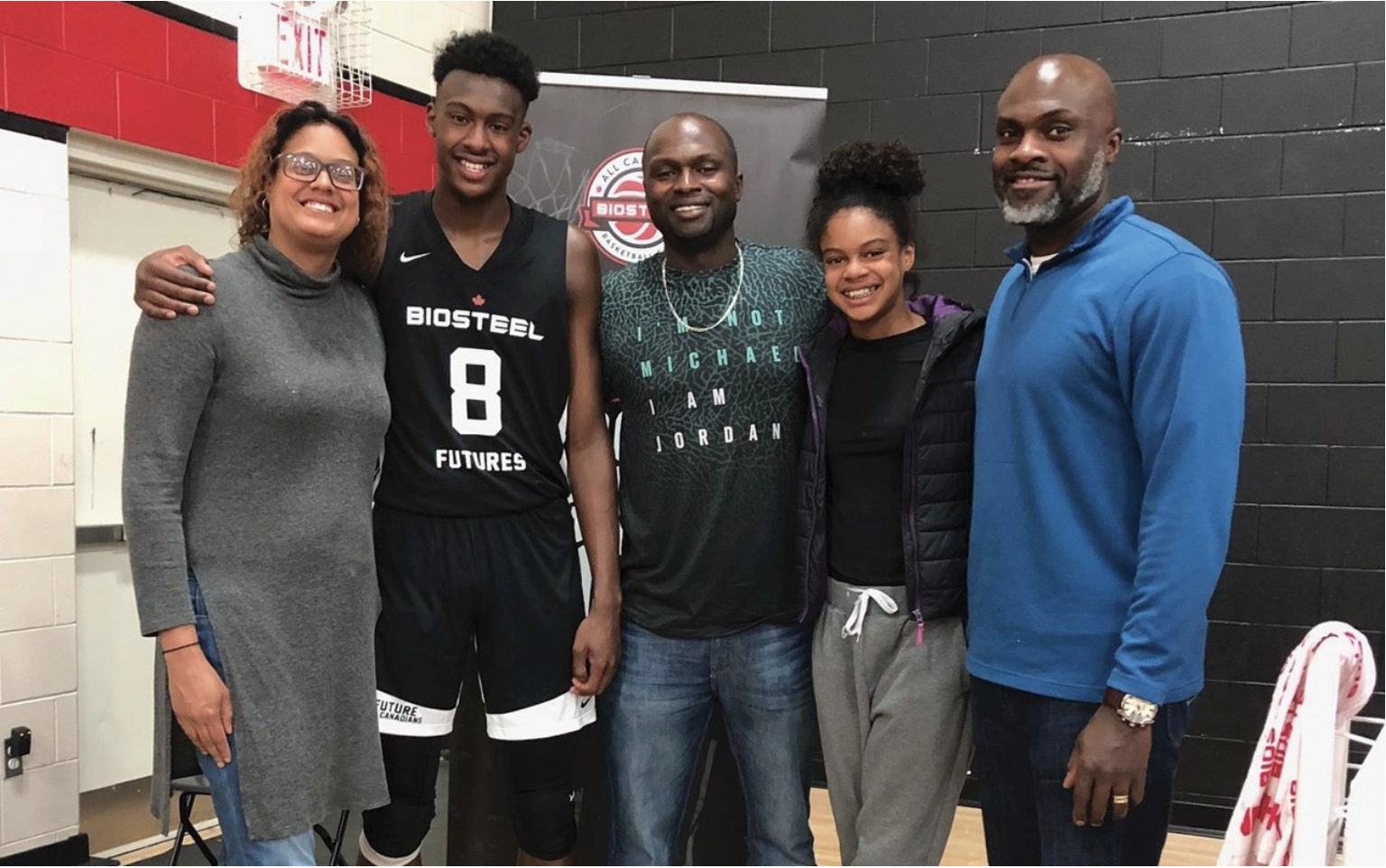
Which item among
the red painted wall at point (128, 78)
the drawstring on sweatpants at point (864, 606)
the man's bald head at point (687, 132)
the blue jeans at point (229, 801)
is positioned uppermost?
the red painted wall at point (128, 78)

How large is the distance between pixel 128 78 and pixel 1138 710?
328 centimetres

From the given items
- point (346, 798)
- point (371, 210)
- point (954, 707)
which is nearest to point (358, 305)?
point (371, 210)

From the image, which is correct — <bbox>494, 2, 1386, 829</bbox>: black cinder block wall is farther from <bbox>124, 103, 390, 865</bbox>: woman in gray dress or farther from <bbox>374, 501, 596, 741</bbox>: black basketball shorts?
<bbox>124, 103, 390, 865</bbox>: woman in gray dress

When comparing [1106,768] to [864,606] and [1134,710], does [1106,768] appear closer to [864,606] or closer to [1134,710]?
[1134,710]

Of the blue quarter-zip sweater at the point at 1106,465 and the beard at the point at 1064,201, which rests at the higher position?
the beard at the point at 1064,201

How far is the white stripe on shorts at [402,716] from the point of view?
185 centimetres

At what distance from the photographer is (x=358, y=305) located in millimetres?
1781

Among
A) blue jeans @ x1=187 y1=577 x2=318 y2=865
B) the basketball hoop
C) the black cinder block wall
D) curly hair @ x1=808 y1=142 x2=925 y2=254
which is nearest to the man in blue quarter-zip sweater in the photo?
curly hair @ x1=808 y1=142 x2=925 y2=254

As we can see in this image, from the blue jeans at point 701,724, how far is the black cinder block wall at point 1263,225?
7.39ft

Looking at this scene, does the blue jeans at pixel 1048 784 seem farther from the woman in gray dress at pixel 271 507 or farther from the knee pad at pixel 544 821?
the woman in gray dress at pixel 271 507

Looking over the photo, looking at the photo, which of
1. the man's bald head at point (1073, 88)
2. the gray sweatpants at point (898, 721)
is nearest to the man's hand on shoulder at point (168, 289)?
the gray sweatpants at point (898, 721)

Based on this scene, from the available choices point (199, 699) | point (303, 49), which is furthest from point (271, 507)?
point (303, 49)

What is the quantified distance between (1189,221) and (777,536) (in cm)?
245

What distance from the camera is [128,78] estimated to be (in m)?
3.05
